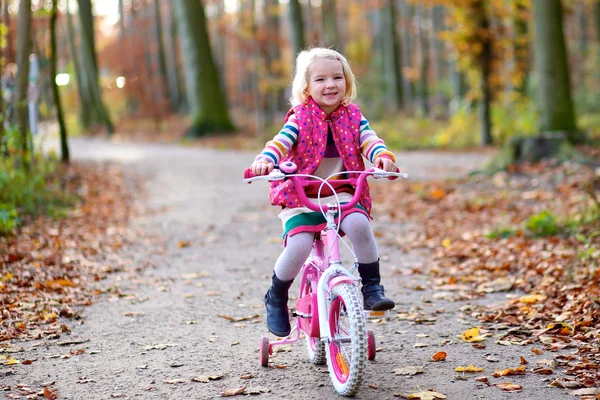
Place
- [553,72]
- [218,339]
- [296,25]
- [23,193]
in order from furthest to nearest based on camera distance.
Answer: [296,25] → [553,72] → [23,193] → [218,339]

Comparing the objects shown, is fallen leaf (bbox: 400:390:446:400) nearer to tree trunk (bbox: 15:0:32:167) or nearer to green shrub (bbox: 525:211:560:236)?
green shrub (bbox: 525:211:560:236)

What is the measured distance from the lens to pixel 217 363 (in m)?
4.66

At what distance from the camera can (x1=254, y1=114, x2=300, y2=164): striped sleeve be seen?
13.6ft

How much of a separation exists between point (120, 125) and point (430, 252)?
2802 centimetres

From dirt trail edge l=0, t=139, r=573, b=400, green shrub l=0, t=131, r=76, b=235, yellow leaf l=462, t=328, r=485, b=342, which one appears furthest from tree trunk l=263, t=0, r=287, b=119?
yellow leaf l=462, t=328, r=485, b=342

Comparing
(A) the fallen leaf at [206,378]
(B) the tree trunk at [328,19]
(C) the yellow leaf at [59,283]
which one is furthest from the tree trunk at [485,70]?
(B) the tree trunk at [328,19]

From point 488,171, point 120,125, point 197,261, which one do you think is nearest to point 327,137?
point 197,261

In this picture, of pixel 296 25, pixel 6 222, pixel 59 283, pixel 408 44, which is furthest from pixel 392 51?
pixel 59 283

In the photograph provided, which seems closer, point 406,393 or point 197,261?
point 406,393

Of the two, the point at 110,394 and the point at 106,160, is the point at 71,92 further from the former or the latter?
the point at 110,394

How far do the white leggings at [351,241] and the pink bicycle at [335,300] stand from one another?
84 mm

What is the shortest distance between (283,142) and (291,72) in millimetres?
24464

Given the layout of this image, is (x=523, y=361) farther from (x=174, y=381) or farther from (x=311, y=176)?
(x=174, y=381)

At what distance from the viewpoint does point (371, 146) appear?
4281 mm
